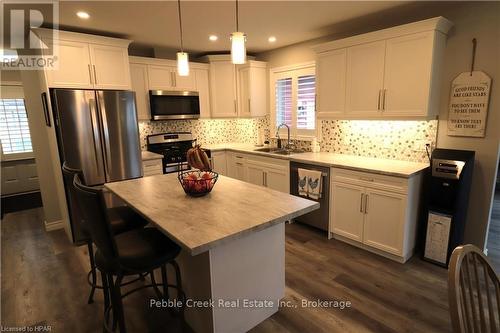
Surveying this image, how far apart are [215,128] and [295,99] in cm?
164

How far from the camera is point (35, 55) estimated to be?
340 cm

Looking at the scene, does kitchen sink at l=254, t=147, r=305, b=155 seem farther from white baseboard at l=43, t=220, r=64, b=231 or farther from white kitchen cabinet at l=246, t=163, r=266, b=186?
white baseboard at l=43, t=220, r=64, b=231

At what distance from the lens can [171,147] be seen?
448cm

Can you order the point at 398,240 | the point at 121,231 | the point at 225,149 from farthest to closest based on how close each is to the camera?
the point at 225,149 → the point at 398,240 → the point at 121,231

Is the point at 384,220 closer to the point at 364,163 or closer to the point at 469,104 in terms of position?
the point at 364,163

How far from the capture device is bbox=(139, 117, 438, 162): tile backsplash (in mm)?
3043

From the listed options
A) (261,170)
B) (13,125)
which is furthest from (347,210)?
(13,125)

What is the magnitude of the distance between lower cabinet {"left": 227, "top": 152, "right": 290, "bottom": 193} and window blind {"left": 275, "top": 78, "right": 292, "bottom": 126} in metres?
0.84

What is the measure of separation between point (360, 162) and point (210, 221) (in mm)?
2177

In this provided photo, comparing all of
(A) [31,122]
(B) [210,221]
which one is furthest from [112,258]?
(A) [31,122]

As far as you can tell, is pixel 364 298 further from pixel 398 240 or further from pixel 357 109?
pixel 357 109

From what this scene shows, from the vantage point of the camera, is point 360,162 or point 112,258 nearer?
point 112,258

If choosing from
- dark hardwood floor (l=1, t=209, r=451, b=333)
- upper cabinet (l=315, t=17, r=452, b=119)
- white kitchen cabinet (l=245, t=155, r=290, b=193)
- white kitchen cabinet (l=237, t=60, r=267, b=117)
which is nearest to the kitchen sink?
white kitchen cabinet (l=245, t=155, r=290, b=193)

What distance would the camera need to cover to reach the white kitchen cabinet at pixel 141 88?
3.97 metres
